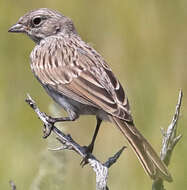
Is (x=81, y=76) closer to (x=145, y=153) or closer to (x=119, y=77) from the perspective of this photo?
(x=145, y=153)

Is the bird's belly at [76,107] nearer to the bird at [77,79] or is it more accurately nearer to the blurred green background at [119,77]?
the bird at [77,79]

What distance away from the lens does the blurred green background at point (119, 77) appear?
7.86 m

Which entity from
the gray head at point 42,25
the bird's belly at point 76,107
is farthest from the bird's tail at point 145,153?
the gray head at point 42,25

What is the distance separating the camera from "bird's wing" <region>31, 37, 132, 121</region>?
5992 millimetres

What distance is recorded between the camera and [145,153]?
18.2 ft

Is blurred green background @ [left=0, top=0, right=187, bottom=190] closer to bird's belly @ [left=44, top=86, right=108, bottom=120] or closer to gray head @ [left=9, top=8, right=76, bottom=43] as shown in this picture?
gray head @ [left=9, top=8, right=76, bottom=43]

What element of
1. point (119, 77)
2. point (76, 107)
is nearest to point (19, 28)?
point (76, 107)

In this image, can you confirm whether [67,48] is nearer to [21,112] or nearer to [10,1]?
[21,112]

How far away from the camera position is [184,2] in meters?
10.4

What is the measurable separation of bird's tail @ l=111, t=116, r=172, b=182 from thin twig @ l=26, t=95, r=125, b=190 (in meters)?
0.25

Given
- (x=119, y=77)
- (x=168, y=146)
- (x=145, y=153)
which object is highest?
(x=168, y=146)

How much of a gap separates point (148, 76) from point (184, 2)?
1509 millimetres

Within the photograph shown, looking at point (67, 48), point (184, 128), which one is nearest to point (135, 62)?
point (184, 128)

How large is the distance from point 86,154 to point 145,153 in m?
0.47
